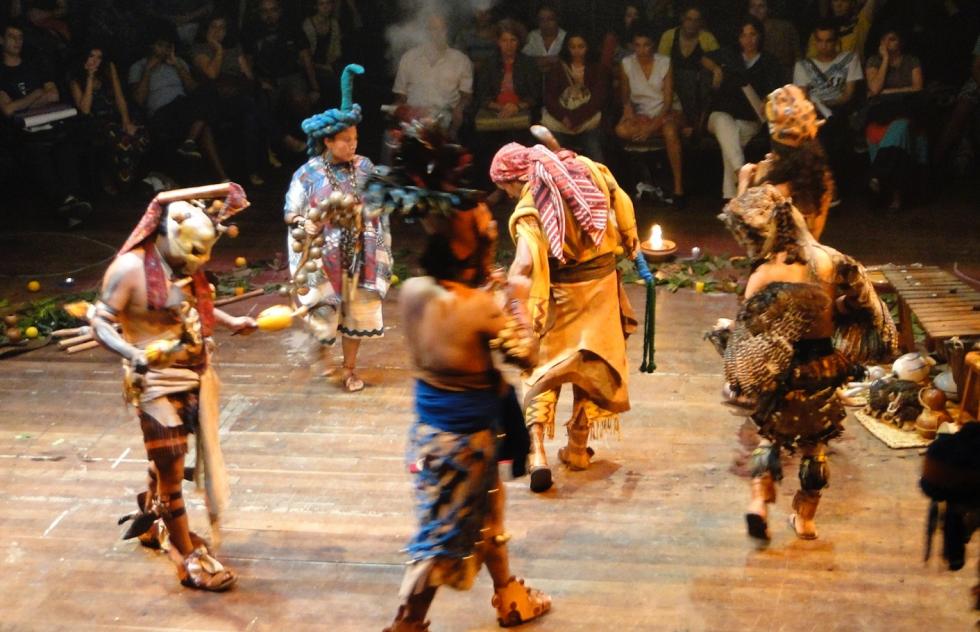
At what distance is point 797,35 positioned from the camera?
988 centimetres

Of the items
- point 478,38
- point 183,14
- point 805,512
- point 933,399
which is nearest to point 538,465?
point 805,512

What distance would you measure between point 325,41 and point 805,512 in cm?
734

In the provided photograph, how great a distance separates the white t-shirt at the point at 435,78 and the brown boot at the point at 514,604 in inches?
243

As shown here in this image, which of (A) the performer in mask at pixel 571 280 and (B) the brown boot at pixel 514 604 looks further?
(A) the performer in mask at pixel 571 280

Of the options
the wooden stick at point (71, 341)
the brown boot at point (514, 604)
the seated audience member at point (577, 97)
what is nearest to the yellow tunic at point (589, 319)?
the brown boot at point (514, 604)

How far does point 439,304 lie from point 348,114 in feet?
7.99

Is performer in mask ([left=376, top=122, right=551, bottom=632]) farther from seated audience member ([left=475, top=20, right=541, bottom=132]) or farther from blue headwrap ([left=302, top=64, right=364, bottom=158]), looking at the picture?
seated audience member ([left=475, top=20, right=541, bottom=132])

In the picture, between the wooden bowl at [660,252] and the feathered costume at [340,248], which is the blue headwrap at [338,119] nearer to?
the feathered costume at [340,248]

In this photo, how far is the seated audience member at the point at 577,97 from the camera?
9656mm

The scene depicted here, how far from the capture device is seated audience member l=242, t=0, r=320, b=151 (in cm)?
1062

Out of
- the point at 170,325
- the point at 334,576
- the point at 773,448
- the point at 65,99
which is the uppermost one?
the point at 65,99

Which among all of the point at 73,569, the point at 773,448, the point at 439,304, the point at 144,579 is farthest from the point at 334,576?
the point at 773,448

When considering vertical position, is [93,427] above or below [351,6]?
below

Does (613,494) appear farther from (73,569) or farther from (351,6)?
(351,6)
